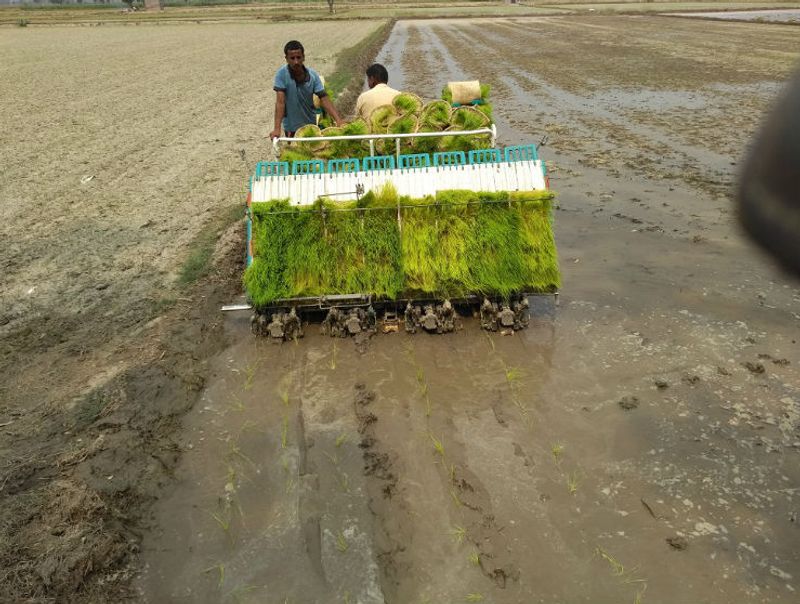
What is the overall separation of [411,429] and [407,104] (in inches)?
150

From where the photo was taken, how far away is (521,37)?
34.9 metres

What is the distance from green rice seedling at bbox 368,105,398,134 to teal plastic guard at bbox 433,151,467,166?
0.75m

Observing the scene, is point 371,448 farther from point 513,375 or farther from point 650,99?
point 650,99

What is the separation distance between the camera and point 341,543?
339 cm

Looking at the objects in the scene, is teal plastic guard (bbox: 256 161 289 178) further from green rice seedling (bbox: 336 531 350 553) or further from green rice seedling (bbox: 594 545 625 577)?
green rice seedling (bbox: 594 545 625 577)

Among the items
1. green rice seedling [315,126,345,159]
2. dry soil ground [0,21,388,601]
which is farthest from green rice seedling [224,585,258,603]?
green rice seedling [315,126,345,159]

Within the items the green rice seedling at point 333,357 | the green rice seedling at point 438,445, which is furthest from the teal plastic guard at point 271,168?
the green rice seedling at point 438,445

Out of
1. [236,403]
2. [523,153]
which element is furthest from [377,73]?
[236,403]

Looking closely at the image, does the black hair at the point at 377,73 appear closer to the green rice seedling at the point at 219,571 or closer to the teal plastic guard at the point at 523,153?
the teal plastic guard at the point at 523,153

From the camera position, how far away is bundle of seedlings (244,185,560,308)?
5.39m

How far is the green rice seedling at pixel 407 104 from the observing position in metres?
6.59

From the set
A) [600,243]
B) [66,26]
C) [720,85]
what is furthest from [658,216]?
[66,26]

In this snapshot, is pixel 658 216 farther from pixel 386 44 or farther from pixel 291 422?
pixel 386 44

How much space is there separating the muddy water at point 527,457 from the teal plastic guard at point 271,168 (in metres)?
1.46
